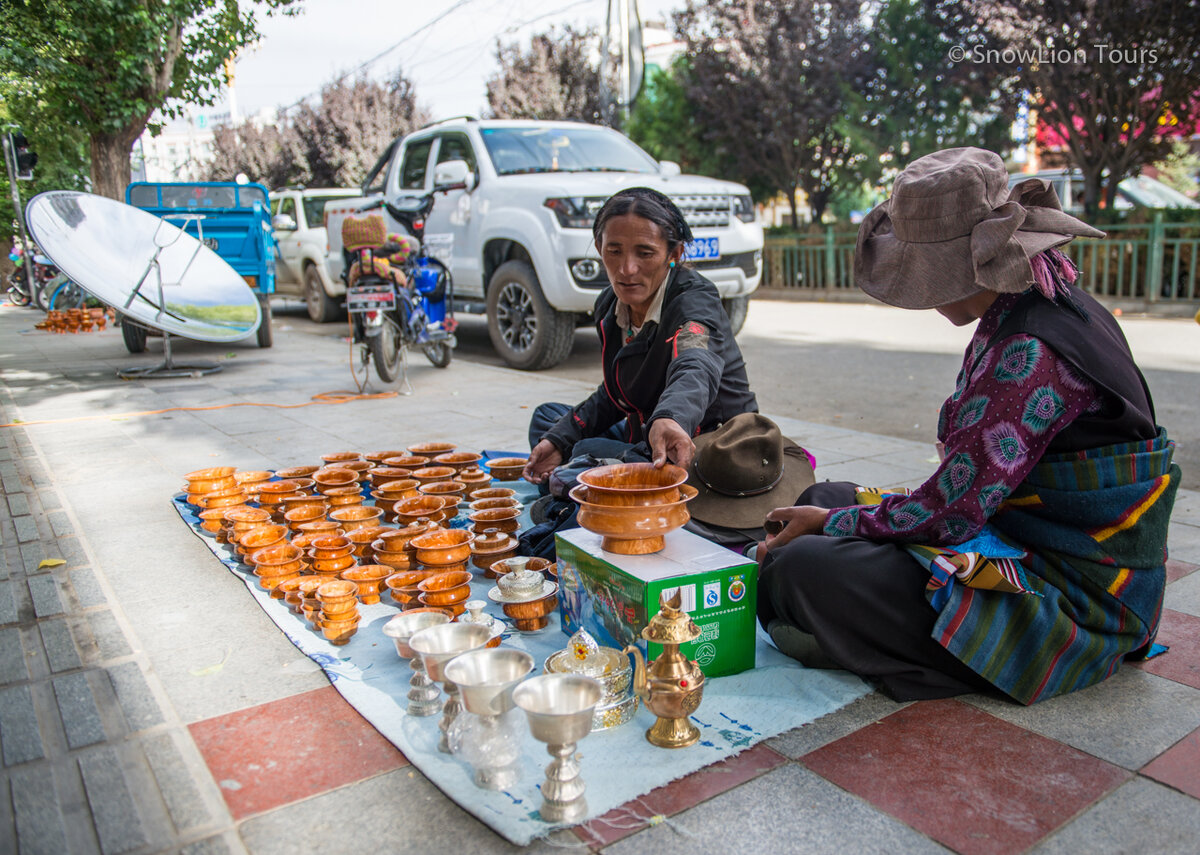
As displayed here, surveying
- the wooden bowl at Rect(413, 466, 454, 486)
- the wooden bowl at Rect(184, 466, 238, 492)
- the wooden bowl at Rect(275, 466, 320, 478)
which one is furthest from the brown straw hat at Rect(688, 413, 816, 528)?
the wooden bowl at Rect(184, 466, 238, 492)

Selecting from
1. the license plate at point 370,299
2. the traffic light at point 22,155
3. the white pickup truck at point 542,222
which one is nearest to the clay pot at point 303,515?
the license plate at point 370,299

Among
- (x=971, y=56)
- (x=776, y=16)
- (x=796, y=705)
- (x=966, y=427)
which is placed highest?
(x=776, y=16)

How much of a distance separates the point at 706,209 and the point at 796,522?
570 cm

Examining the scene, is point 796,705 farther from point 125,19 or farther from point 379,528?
point 125,19

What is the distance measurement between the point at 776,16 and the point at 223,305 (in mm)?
11638

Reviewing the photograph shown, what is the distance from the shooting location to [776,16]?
50.7 ft

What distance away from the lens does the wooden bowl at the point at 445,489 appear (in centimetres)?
346

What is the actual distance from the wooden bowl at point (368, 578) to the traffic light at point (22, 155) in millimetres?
14858

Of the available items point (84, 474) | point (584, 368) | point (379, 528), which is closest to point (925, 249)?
point (379, 528)

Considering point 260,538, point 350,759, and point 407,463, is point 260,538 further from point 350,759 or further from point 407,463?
point 350,759

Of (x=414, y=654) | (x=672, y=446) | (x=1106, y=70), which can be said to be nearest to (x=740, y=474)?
(x=672, y=446)

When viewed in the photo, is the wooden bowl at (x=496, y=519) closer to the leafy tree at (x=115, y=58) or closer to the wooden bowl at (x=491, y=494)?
the wooden bowl at (x=491, y=494)

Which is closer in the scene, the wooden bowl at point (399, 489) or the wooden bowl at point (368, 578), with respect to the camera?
the wooden bowl at point (368, 578)

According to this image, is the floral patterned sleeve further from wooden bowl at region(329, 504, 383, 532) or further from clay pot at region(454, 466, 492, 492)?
clay pot at region(454, 466, 492, 492)
